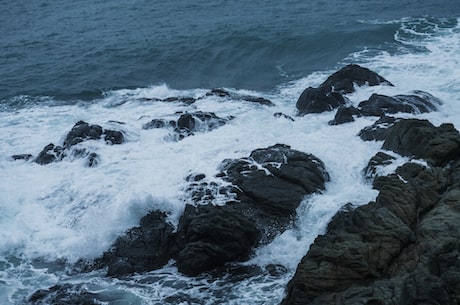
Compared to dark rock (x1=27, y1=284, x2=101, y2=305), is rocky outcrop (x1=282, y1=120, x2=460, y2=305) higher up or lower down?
higher up

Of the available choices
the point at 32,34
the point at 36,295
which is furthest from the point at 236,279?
the point at 32,34

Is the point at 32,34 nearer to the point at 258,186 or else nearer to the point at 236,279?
the point at 258,186

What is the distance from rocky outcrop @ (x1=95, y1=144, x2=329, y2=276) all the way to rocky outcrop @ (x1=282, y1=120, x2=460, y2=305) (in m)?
2.15

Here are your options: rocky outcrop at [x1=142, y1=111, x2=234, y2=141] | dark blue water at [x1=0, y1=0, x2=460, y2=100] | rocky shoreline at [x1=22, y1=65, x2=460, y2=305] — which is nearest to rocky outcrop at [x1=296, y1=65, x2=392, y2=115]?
rocky shoreline at [x1=22, y1=65, x2=460, y2=305]

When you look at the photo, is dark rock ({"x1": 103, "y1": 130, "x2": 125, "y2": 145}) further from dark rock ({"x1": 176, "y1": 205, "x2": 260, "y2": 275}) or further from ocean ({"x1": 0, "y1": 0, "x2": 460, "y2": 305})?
dark rock ({"x1": 176, "y1": 205, "x2": 260, "y2": 275})

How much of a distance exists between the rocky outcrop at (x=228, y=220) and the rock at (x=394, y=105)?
18.8ft

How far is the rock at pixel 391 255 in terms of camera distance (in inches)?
486

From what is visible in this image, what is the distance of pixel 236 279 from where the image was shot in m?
16.7

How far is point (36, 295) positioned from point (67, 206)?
17.2ft

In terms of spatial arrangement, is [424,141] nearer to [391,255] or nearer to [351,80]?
[391,255]

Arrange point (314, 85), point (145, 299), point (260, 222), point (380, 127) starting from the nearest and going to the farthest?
point (145, 299), point (260, 222), point (380, 127), point (314, 85)

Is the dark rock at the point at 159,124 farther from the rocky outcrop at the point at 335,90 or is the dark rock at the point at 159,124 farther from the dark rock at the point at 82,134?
the rocky outcrop at the point at 335,90

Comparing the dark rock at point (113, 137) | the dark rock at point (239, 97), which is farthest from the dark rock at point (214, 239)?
the dark rock at point (239, 97)

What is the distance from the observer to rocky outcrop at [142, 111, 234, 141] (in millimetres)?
25859
